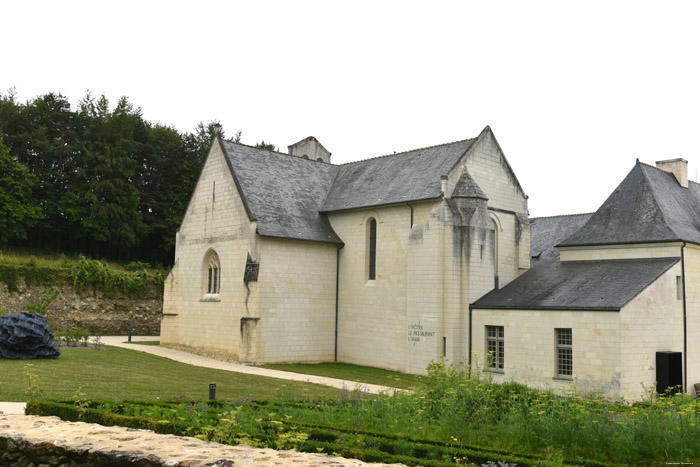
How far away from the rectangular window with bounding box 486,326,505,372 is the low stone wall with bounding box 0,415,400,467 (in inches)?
672

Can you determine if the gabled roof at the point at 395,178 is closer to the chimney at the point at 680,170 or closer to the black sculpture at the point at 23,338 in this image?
the chimney at the point at 680,170

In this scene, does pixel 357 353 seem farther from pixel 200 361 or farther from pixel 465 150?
pixel 465 150

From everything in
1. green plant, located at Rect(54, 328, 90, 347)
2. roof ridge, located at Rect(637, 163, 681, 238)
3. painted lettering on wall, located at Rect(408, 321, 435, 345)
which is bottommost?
green plant, located at Rect(54, 328, 90, 347)

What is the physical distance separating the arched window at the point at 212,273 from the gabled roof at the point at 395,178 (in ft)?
19.2

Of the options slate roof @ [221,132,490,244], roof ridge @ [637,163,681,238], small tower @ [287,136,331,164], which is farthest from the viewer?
small tower @ [287,136,331,164]

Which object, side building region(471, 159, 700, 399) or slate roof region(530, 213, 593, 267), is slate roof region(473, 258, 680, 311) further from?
slate roof region(530, 213, 593, 267)

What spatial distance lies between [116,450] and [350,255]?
21.9 meters

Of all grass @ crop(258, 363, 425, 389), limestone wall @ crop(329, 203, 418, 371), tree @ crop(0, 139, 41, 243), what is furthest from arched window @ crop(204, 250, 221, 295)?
tree @ crop(0, 139, 41, 243)

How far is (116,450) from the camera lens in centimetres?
741

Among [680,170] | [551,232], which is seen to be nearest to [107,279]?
[551,232]

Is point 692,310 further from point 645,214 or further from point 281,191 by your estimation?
point 281,191

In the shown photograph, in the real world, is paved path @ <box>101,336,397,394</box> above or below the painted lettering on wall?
below

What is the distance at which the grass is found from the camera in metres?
22.8

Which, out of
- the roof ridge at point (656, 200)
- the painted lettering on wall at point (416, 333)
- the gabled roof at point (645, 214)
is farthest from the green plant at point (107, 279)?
the roof ridge at point (656, 200)
